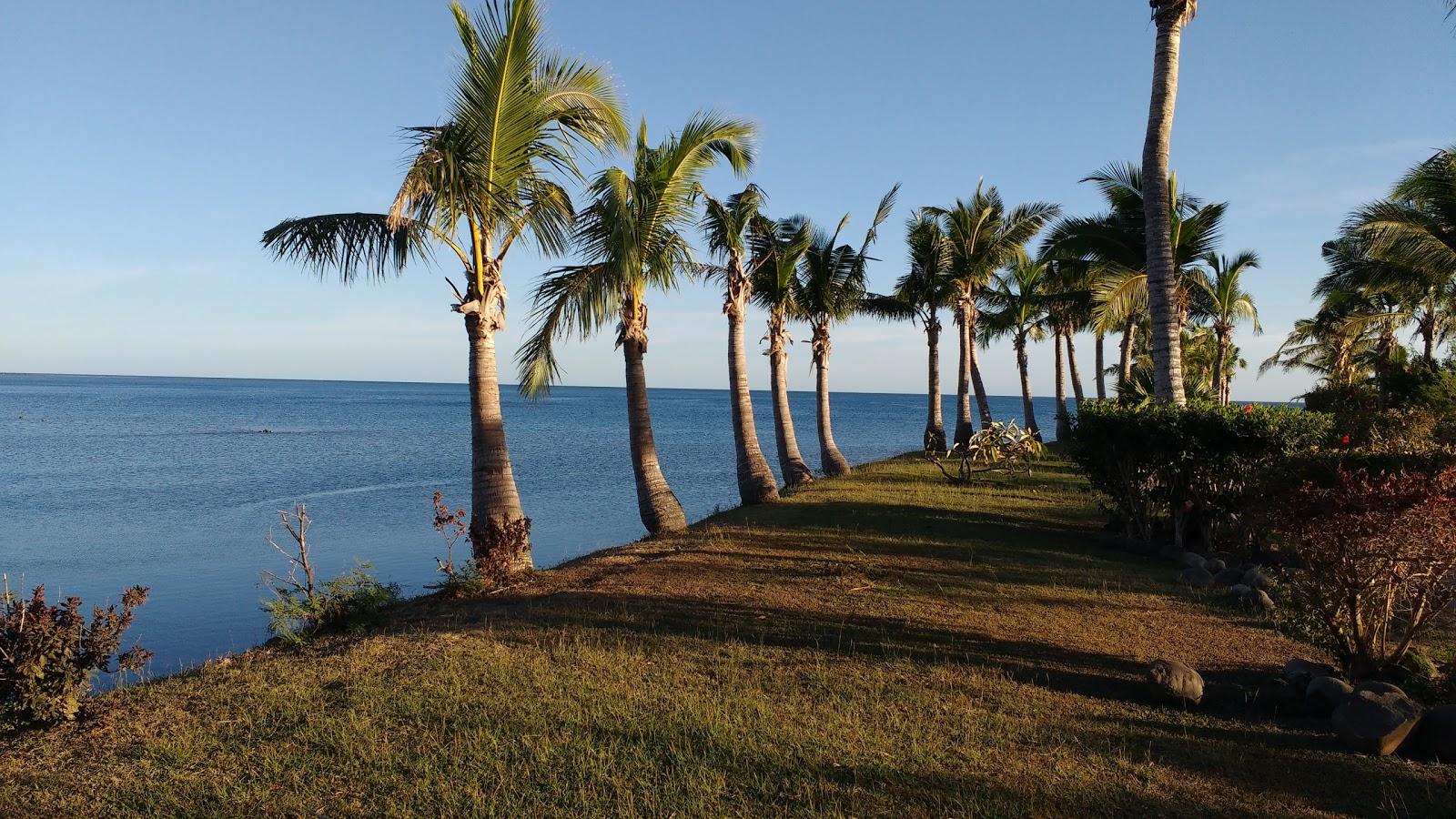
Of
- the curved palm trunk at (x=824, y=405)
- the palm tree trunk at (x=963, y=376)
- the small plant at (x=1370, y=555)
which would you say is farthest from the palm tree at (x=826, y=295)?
the small plant at (x=1370, y=555)

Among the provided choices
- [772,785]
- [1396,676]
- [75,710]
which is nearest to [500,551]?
[75,710]

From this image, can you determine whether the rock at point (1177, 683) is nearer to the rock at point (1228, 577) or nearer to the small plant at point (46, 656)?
the rock at point (1228, 577)

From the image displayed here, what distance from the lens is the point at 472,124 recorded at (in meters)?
9.84

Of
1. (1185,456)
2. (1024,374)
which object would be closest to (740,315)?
(1185,456)

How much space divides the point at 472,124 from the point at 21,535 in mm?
15483

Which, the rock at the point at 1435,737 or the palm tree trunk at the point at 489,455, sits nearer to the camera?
the rock at the point at 1435,737

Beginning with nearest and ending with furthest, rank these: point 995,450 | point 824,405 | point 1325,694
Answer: point 1325,694, point 995,450, point 824,405

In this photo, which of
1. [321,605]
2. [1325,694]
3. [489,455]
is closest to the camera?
[1325,694]

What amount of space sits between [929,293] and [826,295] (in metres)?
5.94

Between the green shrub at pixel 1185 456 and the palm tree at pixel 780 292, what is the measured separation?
9039mm

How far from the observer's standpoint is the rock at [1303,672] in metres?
5.79

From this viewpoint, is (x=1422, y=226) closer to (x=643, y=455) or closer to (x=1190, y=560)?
(x=1190, y=560)

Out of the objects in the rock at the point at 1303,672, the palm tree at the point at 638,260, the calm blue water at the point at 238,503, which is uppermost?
the palm tree at the point at 638,260

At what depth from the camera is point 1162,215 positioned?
12070mm
